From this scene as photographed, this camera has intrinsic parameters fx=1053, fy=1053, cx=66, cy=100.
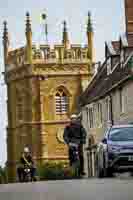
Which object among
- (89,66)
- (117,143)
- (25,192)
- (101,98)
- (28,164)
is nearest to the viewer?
(25,192)

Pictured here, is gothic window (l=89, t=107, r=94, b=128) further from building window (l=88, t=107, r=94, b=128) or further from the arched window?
the arched window

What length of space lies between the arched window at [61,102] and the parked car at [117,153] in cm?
8305

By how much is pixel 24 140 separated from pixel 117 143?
86673 millimetres

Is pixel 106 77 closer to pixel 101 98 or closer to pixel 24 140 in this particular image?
pixel 101 98

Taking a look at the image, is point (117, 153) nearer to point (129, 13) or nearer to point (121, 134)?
point (121, 134)

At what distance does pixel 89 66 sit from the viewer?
109562 millimetres

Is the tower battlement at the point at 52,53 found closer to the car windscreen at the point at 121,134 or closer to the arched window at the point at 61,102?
the arched window at the point at 61,102

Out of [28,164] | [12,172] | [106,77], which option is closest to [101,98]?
[106,77]

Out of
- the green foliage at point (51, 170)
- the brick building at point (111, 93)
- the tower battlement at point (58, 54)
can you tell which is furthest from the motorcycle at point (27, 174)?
the tower battlement at point (58, 54)

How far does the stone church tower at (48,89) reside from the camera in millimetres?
110125

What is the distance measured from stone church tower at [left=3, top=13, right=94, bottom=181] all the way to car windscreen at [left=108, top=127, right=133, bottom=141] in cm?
7938

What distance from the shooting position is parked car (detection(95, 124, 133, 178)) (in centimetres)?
2823

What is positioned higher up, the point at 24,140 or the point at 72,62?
the point at 72,62

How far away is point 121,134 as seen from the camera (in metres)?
29.1
